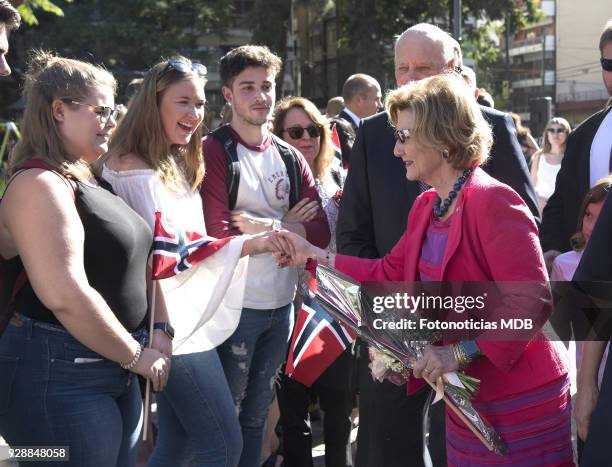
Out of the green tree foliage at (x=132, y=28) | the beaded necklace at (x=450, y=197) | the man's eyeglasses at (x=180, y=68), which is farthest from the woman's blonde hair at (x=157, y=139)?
the green tree foliage at (x=132, y=28)

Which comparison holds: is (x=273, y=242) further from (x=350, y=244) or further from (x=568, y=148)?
(x=568, y=148)

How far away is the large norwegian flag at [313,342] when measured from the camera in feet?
14.0

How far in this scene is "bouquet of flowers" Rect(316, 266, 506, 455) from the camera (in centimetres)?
261

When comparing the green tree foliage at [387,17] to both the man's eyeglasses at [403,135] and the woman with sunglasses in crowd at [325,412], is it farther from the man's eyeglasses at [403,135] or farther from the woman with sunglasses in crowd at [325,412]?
the man's eyeglasses at [403,135]

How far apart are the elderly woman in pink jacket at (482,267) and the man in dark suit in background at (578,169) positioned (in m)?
1.39

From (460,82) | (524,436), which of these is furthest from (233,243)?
(524,436)

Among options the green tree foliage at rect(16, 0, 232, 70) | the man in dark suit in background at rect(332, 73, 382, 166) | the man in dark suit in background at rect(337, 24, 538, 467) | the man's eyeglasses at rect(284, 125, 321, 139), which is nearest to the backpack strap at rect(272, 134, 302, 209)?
the man in dark suit in background at rect(337, 24, 538, 467)

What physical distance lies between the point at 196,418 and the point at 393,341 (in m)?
1.05

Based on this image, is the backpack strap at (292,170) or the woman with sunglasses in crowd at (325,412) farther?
the woman with sunglasses in crowd at (325,412)

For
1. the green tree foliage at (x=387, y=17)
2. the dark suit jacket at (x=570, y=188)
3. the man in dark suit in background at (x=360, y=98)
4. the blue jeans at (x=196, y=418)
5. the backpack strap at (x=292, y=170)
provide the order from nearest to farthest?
the blue jeans at (x=196, y=418) → the dark suit jacket at (x=570, y=188) → the backpack strap at (x=292, y=170) → the man in dark suit in background at (x=360, y=98) → the green tree foliage at (x=387, y=17)

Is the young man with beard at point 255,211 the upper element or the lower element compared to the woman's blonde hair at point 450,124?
lower

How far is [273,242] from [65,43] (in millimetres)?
36025

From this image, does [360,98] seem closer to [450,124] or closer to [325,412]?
[325,412]

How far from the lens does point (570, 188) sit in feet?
14.1
